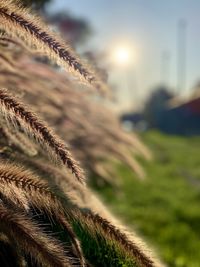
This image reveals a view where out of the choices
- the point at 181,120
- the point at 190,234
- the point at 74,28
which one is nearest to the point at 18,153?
the point at 190,234

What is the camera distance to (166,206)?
31.3 feet

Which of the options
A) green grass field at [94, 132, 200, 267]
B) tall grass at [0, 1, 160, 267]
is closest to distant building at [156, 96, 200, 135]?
green grass field at [94, 132, 200, 267]

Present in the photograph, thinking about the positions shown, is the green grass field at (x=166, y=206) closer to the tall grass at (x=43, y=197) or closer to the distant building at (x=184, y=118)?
the tall grass at (x=43, y=197)

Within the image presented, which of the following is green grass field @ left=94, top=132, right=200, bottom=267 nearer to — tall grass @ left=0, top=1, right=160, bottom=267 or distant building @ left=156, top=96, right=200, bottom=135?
tall grass @ left=0, top=1, right=160, bottom=267

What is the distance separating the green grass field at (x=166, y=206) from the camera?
247 inches

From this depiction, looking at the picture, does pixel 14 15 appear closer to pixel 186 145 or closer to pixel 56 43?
pixel 56 43

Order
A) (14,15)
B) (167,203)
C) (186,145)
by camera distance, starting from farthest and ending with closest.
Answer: (186,145)
(167,203)
(14,15)

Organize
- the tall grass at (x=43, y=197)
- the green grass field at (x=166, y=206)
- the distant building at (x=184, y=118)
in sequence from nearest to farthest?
the tall grass at (x=43, y=197)
the green grass field at (x=166, y=206)
the distant building at (x=184, y=118)

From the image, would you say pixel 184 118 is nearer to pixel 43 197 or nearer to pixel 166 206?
pixel 166 206

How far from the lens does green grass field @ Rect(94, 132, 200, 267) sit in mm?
6273

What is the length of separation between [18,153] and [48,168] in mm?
156

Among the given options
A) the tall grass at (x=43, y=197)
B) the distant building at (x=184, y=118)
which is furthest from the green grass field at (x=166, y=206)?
the distant building at (x=184, y=118)

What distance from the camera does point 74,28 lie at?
61.8 ft

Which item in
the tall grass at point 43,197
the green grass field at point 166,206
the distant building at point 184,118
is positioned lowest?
the tall grass at point 43,197
